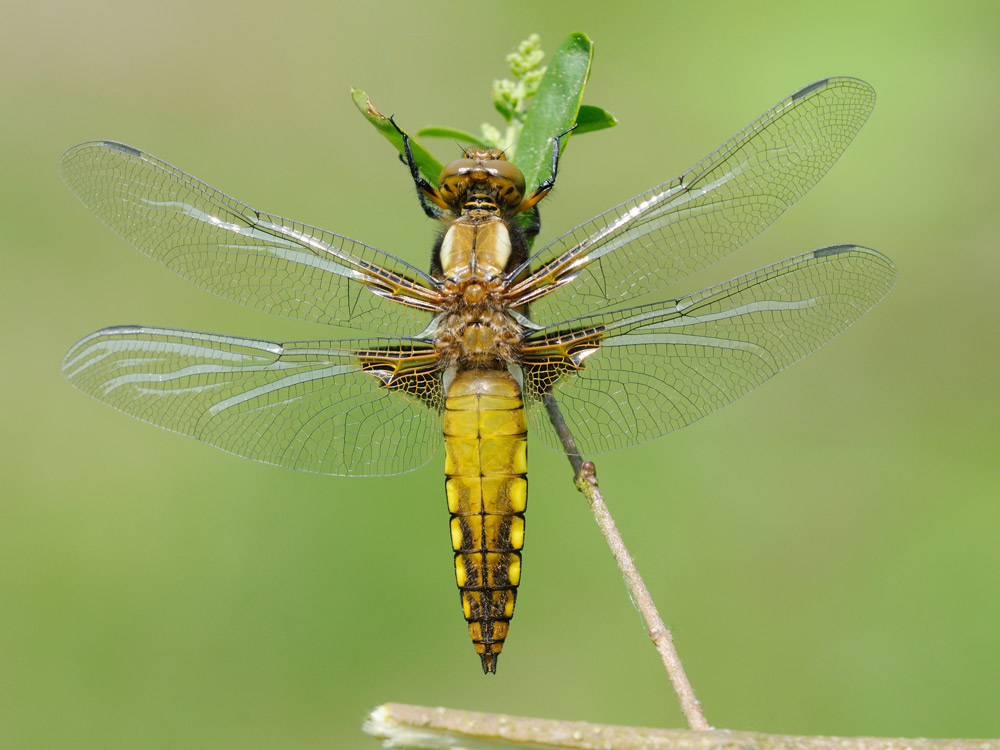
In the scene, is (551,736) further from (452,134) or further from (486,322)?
(452,134)

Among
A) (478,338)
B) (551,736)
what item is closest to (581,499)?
(478,338)

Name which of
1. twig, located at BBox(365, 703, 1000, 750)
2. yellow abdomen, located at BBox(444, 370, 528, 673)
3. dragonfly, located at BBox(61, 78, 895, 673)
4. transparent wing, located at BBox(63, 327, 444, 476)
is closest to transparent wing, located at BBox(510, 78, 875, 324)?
dragonfly, located at BBox(61, 78, 895, 673)

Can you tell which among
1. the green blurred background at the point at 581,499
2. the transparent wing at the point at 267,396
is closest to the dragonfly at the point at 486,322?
the transparent wing at the point at 267,396

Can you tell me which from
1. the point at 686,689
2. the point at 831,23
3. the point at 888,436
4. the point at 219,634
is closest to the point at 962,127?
the point at 831,23

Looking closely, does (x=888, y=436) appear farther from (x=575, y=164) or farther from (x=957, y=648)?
(x=575, y=164)

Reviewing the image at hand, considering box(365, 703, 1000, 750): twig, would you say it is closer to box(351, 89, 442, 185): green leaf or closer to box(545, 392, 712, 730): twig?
box(545, 392, 712, 730): twig

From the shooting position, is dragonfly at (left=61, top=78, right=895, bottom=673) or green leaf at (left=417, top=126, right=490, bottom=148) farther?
green leaf at (left=417, top=126, right=490, bottom=148)
